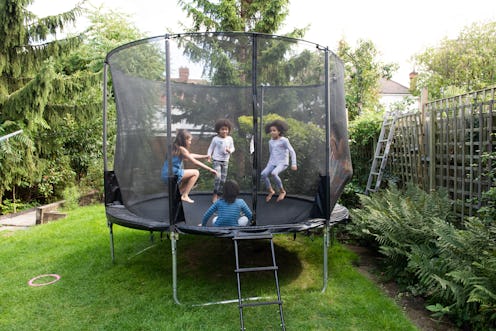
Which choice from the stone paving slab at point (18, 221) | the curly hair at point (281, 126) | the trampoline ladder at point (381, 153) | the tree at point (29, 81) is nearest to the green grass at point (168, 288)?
the stone paving slab at point (18, 221)

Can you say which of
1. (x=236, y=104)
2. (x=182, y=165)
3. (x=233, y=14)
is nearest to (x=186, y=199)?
(x=182, y=165)

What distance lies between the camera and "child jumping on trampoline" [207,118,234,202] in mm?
2963

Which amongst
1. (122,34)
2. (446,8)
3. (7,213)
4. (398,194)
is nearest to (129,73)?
(398,194)

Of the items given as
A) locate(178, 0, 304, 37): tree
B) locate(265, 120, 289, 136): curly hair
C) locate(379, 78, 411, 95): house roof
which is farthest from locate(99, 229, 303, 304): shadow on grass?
locate(379, 78, 411, 95): house roof

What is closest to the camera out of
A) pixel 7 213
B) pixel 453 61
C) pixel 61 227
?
pixel 61 227

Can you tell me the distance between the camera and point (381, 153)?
4.84 meters

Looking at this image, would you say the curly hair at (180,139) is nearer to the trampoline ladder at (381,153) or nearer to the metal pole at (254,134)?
the metal pole at (254,134)

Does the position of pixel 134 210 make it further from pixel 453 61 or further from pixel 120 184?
pixel 453 61

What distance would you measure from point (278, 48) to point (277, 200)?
124 centimetres

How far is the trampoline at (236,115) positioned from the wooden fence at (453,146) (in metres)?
1.07

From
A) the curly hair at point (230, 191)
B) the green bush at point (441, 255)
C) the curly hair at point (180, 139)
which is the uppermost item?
the curly hair at point (180, 139)

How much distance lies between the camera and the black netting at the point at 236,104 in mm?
2785

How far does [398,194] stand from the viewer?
11.9 feet

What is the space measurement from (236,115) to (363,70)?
9.90 m
